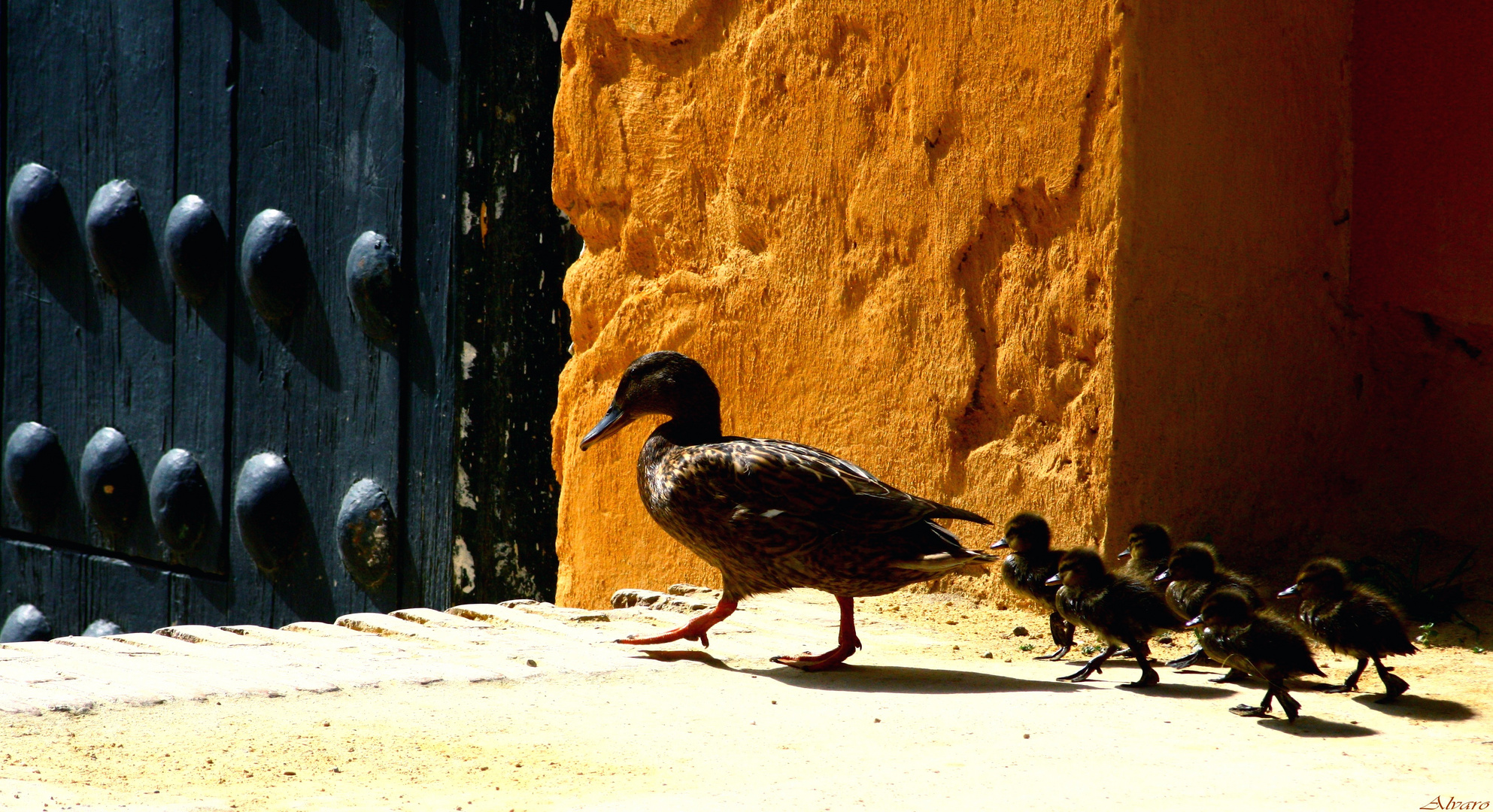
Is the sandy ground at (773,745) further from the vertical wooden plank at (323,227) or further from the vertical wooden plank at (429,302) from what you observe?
the vertical wooden plank at (323,227)

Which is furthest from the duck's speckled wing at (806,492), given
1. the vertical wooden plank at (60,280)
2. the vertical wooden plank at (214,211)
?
the vertical wooden plank at (60,280)

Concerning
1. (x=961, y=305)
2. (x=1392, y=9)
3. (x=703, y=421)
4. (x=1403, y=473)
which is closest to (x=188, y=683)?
(x=703, y=421)

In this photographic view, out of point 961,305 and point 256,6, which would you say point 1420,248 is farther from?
point 256,6

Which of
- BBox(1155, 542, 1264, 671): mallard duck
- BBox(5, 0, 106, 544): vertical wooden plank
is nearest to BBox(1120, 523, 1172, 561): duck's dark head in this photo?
BBox(1155, 542, 1264, 671): mallard duck

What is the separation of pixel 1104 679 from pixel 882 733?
0.90 meters

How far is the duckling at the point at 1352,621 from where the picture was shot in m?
3.42

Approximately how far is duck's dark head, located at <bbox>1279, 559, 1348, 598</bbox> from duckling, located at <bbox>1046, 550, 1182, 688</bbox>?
0.31m

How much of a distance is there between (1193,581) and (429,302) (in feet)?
10.2

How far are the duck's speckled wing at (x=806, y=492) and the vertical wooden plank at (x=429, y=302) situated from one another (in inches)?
81.4

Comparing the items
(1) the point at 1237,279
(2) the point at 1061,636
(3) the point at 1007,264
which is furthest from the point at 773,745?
(1) the point at 1237,279

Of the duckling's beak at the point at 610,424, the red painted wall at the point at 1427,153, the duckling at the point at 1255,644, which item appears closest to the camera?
the duckling at the point at 1255,644

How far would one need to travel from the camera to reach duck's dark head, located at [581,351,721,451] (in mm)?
4242

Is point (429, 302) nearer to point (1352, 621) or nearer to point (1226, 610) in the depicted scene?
point (1226, 610)

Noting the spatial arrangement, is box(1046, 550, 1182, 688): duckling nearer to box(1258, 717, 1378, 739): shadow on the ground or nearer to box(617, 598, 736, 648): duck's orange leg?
box(1258, 717, 1378, 739): shadow on the ground
